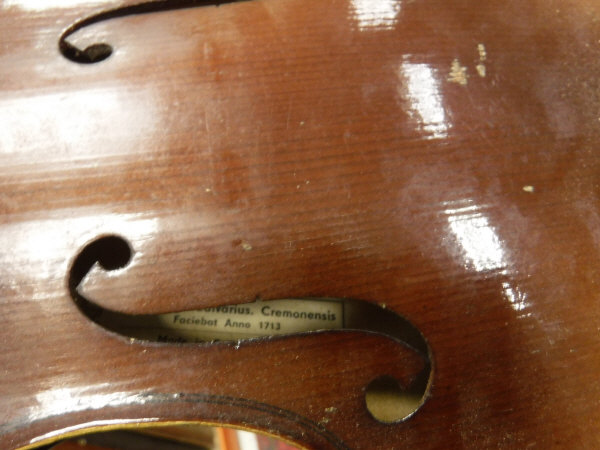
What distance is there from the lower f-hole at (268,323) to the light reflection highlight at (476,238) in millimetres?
145

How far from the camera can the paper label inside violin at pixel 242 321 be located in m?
0.77

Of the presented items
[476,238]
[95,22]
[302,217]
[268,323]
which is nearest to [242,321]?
[268,323]

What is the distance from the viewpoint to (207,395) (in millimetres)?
654

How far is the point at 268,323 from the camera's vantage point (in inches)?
31.1

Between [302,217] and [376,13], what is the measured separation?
41 centimetres

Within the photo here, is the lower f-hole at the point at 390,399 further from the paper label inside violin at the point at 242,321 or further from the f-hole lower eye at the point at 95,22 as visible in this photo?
the f-hole lower eye at the point at 95,22

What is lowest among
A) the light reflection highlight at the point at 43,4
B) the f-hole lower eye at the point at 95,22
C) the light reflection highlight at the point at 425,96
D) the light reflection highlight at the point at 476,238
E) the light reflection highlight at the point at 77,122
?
the light reflection highlight at the point at 476,238

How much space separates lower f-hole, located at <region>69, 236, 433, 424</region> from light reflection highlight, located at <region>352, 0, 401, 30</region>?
0.48m

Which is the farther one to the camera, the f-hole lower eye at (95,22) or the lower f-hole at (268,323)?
the f-hole lower eye at (95,22)

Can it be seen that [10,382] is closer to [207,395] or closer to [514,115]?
[207,395]

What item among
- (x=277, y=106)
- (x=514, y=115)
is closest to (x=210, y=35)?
(x=277, y=106)

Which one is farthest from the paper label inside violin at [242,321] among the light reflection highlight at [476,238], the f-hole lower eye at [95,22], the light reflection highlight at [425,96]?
the f-hole lower eye at [95,22]

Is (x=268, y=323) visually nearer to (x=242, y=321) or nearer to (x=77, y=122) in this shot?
(x=242, y=321)

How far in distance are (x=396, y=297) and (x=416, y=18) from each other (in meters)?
0.50
